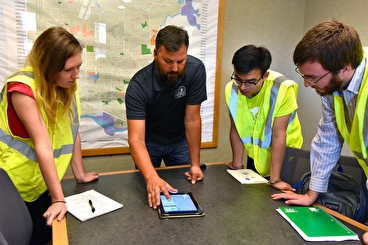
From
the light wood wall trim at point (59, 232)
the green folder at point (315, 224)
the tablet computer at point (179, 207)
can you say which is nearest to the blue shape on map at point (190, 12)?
the tablet computer at point (179, 207)

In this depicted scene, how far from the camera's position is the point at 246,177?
147 cm

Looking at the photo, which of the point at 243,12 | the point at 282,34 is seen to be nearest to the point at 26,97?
the point at 243,12

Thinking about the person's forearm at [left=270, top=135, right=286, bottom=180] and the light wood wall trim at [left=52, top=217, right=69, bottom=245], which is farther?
the person's forearm at [left=270, top=135, right=286, bottom=180]

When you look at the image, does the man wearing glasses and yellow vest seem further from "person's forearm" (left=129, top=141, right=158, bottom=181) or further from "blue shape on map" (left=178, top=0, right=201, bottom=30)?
"blue shape on map" (left=178, top=0, right=201, bottom=30)

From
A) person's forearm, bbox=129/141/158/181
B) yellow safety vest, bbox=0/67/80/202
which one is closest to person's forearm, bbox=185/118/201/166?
person's forearm, bbox=129/141/158/181

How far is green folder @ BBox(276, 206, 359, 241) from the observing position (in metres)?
0.93

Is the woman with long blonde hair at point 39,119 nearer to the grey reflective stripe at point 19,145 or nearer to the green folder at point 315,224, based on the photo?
the grey reflective stripe at point 19,145

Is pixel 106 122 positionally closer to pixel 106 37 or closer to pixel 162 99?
pixel 106 37

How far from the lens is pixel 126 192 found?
1269 millimetres

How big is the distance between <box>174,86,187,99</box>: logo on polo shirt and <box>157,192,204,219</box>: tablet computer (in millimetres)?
625

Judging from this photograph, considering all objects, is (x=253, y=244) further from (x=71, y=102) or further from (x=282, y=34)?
(x=282, y=34)

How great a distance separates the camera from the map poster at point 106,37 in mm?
1879

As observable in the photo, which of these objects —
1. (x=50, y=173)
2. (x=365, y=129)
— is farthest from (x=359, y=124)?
(x=50, y=173)

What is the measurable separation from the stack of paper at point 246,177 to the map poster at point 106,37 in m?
1.08
